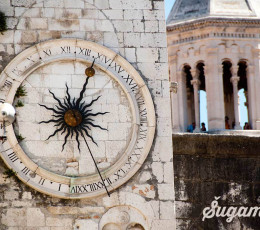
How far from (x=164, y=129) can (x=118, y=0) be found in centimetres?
232

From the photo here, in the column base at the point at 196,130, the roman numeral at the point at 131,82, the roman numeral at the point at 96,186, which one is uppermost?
the column base at the point at 196,130

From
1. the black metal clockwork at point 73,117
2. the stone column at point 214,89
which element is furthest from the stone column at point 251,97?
the black metal clockwork at point 73,117

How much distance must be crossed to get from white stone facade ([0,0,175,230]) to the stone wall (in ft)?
7.00

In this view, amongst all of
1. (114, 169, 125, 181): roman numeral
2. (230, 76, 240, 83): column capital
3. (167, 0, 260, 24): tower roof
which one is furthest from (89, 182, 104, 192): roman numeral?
(167, 0, 260, 24): tower roof

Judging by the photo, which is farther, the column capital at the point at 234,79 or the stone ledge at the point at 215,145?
the column capital at the point at 234,79

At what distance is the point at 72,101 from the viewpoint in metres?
17.8

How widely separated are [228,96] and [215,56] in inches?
94.3

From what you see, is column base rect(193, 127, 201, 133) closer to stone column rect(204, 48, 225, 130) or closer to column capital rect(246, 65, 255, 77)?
stone column rect(204, 48, 225, 130)

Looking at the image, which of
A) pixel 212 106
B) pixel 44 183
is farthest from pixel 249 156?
pixel 212 106

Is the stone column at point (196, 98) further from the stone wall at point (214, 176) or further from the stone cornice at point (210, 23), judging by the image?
the stone wall at point (214, 176)

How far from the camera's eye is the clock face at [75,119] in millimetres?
17469

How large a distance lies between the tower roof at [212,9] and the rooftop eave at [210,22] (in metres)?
0.21

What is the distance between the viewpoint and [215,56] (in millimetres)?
39938

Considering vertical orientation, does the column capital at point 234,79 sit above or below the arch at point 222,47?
below
